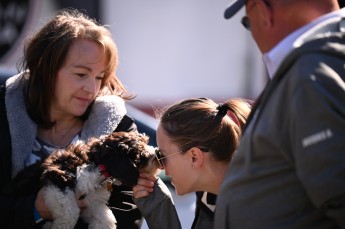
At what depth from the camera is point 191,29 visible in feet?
26.0

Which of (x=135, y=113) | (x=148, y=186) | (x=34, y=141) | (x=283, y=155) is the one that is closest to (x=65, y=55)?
(x=34, y=141)

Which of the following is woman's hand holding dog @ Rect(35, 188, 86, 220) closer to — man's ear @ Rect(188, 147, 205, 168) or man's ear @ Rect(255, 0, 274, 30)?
man's ear @ Rect(188, 147, 205, 168)

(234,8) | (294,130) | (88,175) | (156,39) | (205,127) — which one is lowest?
(156,39)

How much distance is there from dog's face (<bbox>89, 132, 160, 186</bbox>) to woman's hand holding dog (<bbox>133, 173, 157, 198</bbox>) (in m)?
0.02

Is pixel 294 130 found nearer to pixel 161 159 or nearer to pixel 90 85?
pixel 161 159

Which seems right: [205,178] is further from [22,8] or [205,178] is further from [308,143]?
[22,8]

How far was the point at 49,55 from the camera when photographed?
331 centimetres

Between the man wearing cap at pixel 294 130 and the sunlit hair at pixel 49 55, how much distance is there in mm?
1296

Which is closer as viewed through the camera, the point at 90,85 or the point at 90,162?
the point at 90,162

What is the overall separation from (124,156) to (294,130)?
1.23m

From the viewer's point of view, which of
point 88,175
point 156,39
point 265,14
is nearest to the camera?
point 265,14

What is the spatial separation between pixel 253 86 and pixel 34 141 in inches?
214

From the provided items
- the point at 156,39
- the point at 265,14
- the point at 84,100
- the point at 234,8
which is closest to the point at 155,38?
the point at 156,39

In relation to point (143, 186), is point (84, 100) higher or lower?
higher
